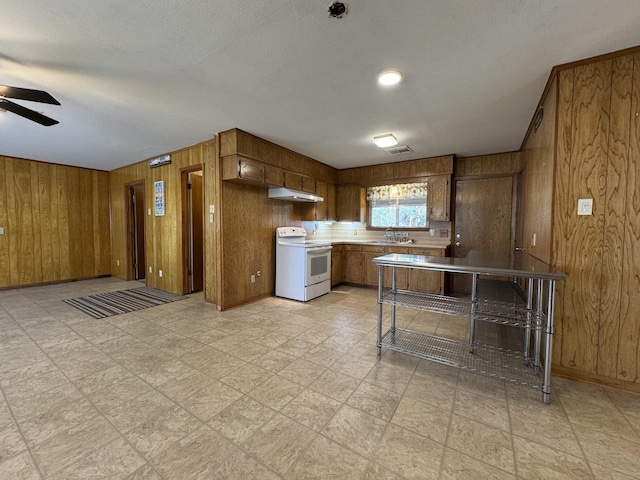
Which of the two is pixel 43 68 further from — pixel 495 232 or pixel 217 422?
pixel 495 232

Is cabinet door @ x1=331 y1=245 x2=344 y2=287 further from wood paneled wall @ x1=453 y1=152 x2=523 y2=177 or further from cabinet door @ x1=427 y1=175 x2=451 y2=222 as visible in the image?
wood paneled wall @ x1=453 y1=152 x2=523 y2=177

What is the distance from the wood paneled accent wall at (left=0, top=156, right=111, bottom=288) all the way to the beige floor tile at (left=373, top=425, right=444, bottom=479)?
700cm

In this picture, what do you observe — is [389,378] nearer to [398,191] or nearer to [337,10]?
[337,10]

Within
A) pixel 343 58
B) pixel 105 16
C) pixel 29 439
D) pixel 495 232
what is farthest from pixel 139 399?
pixel 495 232

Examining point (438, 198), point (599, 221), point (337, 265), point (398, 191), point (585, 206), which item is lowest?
point (337, 265)

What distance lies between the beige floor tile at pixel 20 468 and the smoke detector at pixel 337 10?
111 inches

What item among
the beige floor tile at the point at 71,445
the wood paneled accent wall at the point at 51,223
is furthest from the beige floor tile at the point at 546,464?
the wood paneled accent wall at the point at 51,223

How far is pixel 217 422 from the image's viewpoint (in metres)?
1.65

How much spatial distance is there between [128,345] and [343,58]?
10.8 feet

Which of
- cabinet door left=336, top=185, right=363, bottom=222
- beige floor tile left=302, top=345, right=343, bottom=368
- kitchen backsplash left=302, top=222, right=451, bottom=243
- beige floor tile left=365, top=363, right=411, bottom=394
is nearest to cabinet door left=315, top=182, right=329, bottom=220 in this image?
kitchen backsplash left=302, top=222, right=451, bottom=243

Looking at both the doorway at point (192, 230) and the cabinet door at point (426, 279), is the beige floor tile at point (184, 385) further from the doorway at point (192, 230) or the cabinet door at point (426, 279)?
the cabinet door at point (426, 279)

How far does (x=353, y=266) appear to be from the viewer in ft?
17.7

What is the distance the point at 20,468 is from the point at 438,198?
206 inches

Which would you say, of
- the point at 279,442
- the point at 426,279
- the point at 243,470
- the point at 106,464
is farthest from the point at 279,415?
the point at 426,279
